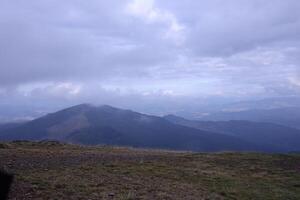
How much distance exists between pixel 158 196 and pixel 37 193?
5.72m

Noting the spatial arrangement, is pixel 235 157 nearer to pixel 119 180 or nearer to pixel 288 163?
pixel 288 163

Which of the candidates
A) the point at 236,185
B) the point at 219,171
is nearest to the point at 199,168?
the point at 219,171

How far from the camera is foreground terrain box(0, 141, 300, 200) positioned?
65.7ft

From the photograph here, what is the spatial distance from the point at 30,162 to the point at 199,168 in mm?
12192

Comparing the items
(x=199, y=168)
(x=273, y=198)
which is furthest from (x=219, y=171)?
(x=273, y=198)

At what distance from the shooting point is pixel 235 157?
129ft

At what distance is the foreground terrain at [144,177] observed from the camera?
2003cm

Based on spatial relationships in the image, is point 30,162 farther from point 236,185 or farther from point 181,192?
point 236,185

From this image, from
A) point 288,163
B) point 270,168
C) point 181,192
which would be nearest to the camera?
point 181,192

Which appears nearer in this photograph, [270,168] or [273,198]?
[273,198]

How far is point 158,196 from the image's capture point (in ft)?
66.2

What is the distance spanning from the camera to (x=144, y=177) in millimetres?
24875

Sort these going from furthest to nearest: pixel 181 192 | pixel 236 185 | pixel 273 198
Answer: pixel 236 185, pixel 273 198, pixel 181 192

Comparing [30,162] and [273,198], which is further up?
[30,162]
